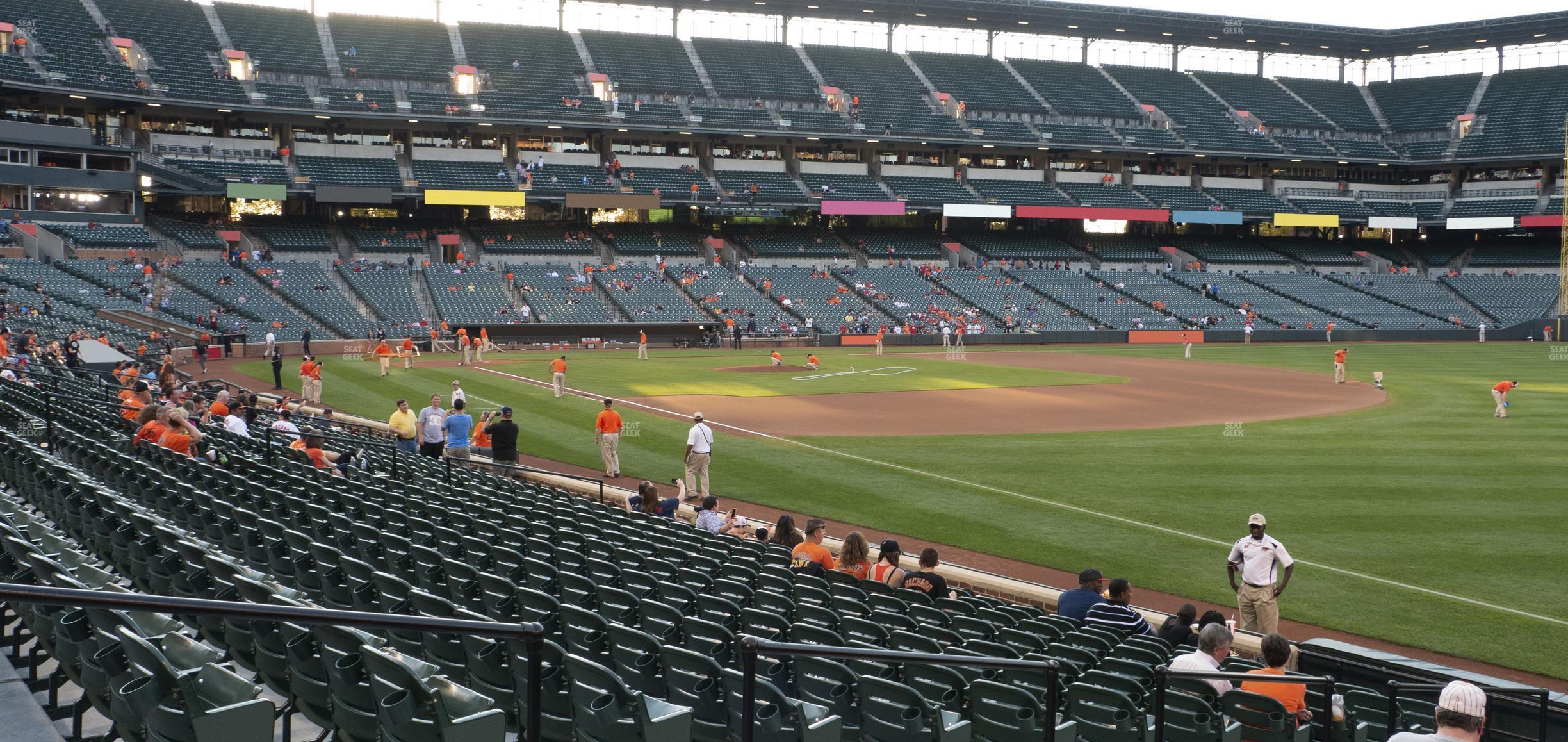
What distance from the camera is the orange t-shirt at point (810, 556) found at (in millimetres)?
12633

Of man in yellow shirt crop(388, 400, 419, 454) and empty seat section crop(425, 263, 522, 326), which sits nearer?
man in yellow shirt crop(388, 400, 419, 454)

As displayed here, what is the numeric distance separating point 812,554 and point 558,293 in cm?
5487

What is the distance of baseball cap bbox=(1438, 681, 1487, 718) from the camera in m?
5.57

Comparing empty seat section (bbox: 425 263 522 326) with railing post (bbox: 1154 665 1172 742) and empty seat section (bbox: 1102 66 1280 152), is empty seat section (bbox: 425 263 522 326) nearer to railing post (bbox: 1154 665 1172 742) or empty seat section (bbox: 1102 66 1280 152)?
empty seat section (bbox: 1102 66 1280 152)

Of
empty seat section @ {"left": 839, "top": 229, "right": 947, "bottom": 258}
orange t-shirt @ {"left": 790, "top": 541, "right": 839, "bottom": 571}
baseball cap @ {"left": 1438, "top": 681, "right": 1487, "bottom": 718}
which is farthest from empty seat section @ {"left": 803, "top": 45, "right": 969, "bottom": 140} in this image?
baseball cap @ {"left": 1438, "top": 681, "right": 1487, "bottom": 718}

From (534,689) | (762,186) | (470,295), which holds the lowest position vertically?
(534,689)

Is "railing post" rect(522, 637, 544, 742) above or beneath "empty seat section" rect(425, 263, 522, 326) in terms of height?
beneath

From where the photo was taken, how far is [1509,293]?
80.9 metres

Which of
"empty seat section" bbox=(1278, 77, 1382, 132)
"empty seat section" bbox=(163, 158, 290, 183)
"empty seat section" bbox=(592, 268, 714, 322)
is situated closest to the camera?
"empty seat section" bbox=(163, 158, 290, 183)

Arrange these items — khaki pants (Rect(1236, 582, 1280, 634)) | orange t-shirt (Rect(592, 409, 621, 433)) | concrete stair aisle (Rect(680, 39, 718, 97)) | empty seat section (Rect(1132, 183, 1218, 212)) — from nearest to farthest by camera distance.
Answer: khaki pants (Rect(1236, 582, 1280, 634)), orange t-shirt (Rect(592, 409, 621, 433)), concrete stair aisle (Rect(680, 39, 718, 97)), empty seat section (Rect(1132, 183, 1218, 212))

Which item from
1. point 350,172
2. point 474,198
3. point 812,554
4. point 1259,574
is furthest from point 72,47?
point 1259,574

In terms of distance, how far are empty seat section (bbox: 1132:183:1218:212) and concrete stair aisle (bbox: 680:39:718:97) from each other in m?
34.1

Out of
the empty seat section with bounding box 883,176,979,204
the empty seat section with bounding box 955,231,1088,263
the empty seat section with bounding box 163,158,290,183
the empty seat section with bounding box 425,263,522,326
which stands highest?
the empty seat section with bounding box 883,176,979,204

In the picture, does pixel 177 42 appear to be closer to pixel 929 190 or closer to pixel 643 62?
pixel 643 62
